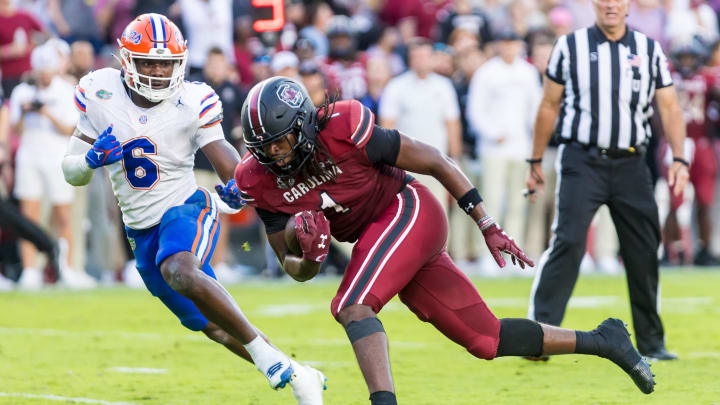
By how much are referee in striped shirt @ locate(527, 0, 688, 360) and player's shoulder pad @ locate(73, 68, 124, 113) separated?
92.7 inches

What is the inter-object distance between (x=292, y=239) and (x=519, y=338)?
3.34ft

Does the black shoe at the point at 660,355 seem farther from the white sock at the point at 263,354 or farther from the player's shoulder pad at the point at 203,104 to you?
the player's shoulder pad at the point at 203,104

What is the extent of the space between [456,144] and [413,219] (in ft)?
22.4

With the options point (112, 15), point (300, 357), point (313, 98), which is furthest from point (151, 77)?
point (112, 15)

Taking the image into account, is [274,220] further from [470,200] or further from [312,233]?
[470,200]

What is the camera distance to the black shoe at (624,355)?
494 cm

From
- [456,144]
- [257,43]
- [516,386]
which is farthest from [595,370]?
[257,43]

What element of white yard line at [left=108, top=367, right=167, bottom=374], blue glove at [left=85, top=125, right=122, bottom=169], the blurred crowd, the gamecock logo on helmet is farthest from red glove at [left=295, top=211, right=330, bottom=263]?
the blurred crowd

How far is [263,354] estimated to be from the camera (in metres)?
4.73

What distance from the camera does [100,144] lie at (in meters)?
5.08

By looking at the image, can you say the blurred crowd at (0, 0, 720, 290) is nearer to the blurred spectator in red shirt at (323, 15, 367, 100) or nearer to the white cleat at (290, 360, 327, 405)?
the blurred spectator in red shirt at (323, 15, 367, 100)

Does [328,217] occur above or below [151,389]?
above

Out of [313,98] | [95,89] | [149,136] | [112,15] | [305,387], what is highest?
[95,89]

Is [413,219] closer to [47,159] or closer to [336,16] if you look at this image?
[47,159]
